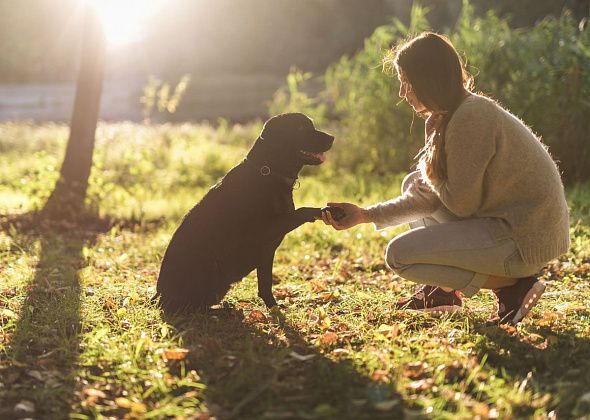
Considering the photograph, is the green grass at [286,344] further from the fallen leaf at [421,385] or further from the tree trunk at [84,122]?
the tree trunk at [84,122]

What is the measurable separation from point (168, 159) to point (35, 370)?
767 centimetres

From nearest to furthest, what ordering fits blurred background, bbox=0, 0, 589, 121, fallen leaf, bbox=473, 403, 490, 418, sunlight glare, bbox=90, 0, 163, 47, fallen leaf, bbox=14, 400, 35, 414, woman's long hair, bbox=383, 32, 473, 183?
fallen leaf, bbox=473, 403, 490, 418
fallen leaf, bbox=14, 400, 35, 414
woman's long hair, bbox=383, 32, 473, 183
blurred background, bbox=0, 0, 589, 121
sunlight glare, bbox=90, 0, 163, 47

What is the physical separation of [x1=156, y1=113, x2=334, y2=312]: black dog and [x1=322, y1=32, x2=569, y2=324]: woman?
0.68m

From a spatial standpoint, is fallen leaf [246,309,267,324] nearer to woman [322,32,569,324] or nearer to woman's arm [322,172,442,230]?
woman's arm [322,172,442,230]

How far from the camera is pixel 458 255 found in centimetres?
338

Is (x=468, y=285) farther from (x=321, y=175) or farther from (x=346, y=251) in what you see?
(x=321, y=175)

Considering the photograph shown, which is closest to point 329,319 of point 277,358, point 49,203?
point 277,358

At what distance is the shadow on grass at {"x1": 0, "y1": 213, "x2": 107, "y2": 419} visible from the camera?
2.82 metres

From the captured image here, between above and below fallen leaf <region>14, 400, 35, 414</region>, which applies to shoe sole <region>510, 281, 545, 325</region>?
above

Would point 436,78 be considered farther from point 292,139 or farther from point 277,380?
point 277,380

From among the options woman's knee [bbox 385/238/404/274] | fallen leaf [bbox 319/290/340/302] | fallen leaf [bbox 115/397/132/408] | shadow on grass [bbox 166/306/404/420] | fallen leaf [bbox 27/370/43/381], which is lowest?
fallen leaf [bbox 27/370/43/381]

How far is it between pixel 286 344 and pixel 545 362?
3.80 ft

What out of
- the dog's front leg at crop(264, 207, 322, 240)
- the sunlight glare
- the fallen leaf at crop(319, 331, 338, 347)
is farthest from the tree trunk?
the sunlight glare

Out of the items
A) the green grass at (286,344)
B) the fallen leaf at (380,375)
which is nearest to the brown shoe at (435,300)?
the green grass at (286,344)
